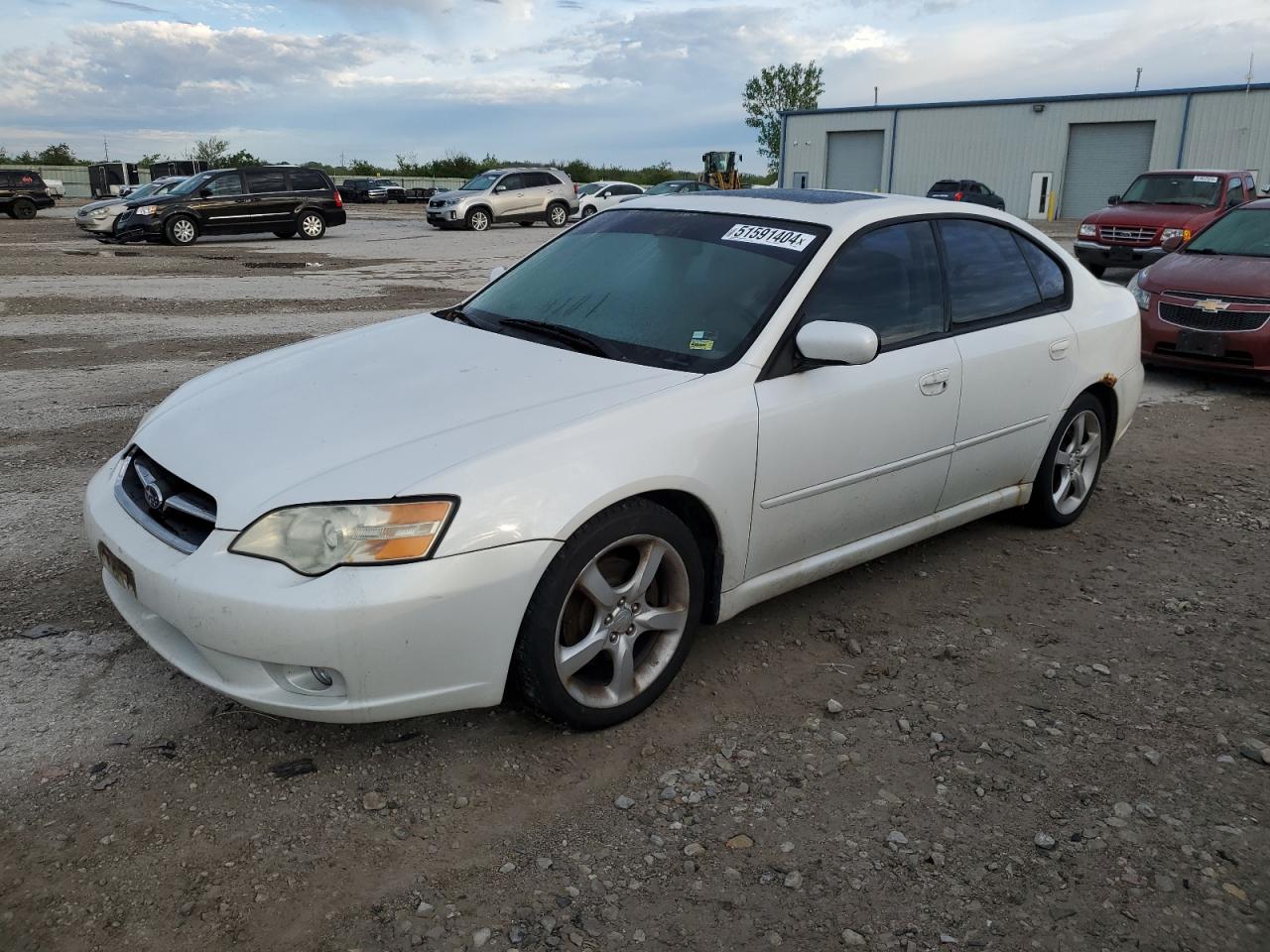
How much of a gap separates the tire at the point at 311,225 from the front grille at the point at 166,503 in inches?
883

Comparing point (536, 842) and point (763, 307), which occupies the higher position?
point (763, 307)

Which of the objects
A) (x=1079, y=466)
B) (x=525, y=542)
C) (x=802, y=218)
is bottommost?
(x=1079, y=466)

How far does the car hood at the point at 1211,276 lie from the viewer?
7945mm

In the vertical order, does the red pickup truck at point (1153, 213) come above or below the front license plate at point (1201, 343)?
above

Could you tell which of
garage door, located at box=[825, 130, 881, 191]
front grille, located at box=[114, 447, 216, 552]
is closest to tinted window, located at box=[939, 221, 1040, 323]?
front grille, located at box=[114, 447, 216, 552]

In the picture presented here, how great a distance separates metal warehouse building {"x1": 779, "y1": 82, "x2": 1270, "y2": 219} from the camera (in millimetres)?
37656

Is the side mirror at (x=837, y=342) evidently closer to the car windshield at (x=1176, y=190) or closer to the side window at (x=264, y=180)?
the car windshield at (x=1176, y=190)

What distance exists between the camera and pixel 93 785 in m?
2.77

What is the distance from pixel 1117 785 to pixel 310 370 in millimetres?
2838

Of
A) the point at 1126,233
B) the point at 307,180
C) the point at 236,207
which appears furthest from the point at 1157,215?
the point at 236,207

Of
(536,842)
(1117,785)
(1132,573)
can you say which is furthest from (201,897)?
(1132,573)

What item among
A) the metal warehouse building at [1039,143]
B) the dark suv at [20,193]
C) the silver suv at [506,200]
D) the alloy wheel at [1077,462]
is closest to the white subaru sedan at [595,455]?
the alloy wheel at [1077,462]

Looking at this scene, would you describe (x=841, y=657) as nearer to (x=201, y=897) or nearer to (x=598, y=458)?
(x=598, y=458)

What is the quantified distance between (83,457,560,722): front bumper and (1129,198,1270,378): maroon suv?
718 centimetres
